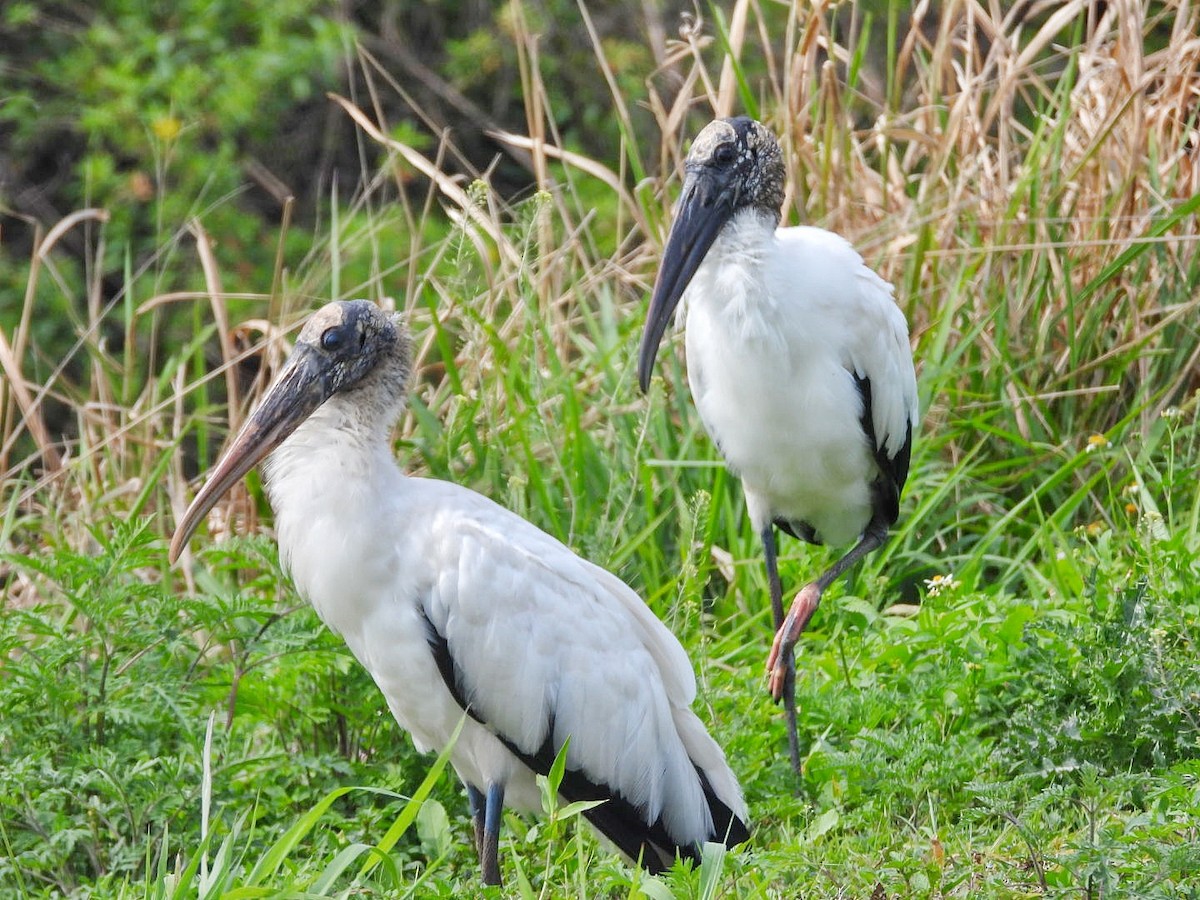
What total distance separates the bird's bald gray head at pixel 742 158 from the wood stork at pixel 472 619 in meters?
0.88

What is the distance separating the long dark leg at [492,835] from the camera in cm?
333

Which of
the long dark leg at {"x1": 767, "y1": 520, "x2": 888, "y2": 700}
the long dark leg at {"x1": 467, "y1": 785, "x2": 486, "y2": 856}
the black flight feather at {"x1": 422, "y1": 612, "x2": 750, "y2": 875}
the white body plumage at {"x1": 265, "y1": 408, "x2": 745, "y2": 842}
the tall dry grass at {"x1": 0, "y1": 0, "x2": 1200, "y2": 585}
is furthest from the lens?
the tall dry grass at {"x1": 0, "y1": 0, "x2": 1200, "y2": 585}

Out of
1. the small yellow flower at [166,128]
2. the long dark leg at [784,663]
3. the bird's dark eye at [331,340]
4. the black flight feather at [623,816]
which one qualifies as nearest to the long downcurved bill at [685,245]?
the long dark leg at [784,663]

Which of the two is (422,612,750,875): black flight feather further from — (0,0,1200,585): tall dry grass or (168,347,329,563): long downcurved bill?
(0,0,1200,585): tall dry grass

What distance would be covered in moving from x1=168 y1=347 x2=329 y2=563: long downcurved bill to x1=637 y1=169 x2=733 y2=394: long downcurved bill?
826 mm

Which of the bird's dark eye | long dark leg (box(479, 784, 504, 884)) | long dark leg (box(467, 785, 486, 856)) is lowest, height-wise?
long dark leg (box(467, 785, 486, 856))

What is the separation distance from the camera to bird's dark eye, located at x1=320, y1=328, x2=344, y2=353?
3471 mm

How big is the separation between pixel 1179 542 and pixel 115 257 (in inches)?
218

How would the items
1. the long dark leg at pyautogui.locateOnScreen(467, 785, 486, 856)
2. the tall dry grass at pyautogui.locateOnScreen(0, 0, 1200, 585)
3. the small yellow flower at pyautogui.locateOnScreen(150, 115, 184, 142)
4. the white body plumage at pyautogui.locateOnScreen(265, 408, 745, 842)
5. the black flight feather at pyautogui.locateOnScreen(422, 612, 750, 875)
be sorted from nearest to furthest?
the white body plumage at pyautogui.locateOnScreen(265, 408, 745, 842) → the black flight feather at pyautogui.locateOnScreen(422, 612, 750, 875) → the long dark leg at pyautogui.locateOnScreen(467, 785, 486, 856) → the tall dry grass at pyautogui.locateOnScreen(0, 0, 1200, 585) → the small yellow flower at pyautogui.locateOnScreen(150, 115, 184, 142)

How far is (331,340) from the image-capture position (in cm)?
347

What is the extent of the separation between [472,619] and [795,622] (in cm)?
110

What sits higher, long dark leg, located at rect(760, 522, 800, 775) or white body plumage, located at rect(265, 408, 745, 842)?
white body plumage, located at rect(265, 408, 745, 842)

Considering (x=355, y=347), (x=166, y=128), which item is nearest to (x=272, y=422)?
(x=355, y=347)

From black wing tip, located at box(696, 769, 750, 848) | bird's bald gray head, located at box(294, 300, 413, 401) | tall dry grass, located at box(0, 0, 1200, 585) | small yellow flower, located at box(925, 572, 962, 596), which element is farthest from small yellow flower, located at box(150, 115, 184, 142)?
black wing tip, located at box(696, 769, 750, 848)
